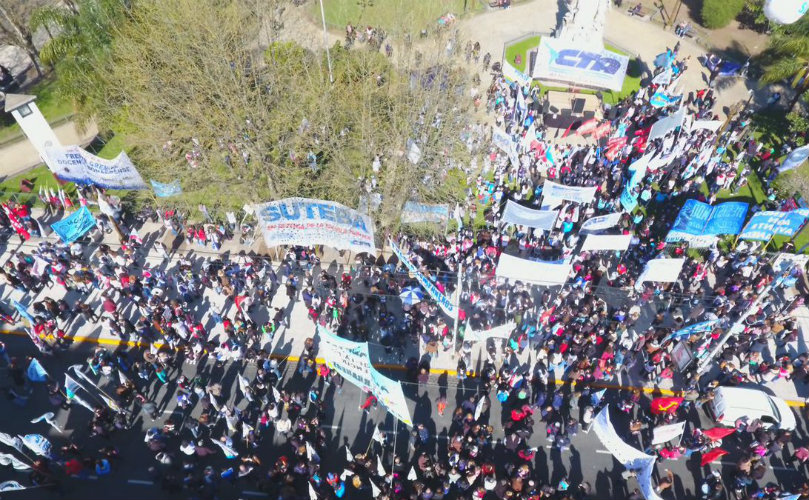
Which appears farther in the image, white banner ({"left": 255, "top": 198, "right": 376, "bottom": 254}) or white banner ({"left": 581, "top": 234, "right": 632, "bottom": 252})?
white banner ({"left": 581, "top": 234, "right": 632, "bottom": 252})

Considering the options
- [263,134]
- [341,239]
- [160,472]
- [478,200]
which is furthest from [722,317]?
[160,472]

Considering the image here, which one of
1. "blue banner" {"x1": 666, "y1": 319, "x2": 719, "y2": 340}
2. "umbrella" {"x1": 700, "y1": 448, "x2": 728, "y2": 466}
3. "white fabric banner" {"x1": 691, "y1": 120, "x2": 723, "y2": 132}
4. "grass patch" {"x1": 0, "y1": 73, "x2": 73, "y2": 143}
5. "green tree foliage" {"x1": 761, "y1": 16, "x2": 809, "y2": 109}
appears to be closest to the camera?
"umbrella" {"x1": 700, "y1": 448, "x2": 728, "y2": 466}

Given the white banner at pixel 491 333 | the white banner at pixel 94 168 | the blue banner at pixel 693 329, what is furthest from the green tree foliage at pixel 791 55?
the white banner at pixel 94 168

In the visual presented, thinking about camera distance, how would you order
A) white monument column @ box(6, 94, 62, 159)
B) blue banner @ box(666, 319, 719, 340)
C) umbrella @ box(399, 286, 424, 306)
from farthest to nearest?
white monument column @ box(6, 94, 62, 159) → umbrella @ box(399, 286, 424, 306) → blue banner @ box(666, 319, 719, 340)

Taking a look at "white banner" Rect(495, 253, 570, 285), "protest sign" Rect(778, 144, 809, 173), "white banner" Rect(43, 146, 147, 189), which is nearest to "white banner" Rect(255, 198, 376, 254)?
"white banner" Rect(495, 253, 570, 285)

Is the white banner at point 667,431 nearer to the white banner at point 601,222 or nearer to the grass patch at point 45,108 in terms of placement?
the white banner at point 601,222

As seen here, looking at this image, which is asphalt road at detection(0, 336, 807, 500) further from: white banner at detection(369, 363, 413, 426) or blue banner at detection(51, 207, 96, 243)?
blue banner at detection(51, 207, 96, 243)

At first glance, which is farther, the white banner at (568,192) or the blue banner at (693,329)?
the white banner at (568,192)
